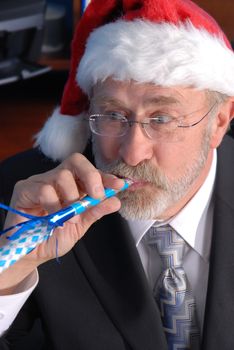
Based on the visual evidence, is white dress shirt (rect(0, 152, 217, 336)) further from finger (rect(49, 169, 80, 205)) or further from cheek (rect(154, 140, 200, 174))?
finger (rect(49, 169, 80, 205))

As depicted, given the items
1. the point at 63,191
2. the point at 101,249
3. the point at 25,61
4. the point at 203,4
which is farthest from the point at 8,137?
the point at 63,191

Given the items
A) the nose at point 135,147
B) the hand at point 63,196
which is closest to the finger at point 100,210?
the hand at point 63,196

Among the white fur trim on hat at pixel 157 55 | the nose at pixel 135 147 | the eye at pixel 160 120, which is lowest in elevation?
the nose at pixel 135 147

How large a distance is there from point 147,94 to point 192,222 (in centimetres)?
22

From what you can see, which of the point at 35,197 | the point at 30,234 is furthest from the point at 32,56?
the point at 30,234

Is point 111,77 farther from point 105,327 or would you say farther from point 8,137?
point 8,137

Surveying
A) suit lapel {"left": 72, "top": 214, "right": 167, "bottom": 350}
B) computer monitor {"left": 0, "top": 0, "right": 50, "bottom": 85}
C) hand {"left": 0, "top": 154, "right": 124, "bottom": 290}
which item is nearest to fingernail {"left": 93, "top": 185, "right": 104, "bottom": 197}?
hand {"left": 0, "top": 154, "right": 124, "bottom": 290}

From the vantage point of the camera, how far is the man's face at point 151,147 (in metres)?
0.93

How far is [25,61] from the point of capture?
183 centimetres

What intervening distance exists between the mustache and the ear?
0.41ft

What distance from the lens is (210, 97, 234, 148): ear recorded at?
3.37 ft

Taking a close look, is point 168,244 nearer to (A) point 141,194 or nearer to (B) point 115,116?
(A) point 141,194

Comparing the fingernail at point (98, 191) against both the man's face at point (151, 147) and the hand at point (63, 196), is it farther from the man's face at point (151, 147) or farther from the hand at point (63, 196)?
the man's face at point (151, 147)

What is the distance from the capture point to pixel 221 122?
1.04 meters
